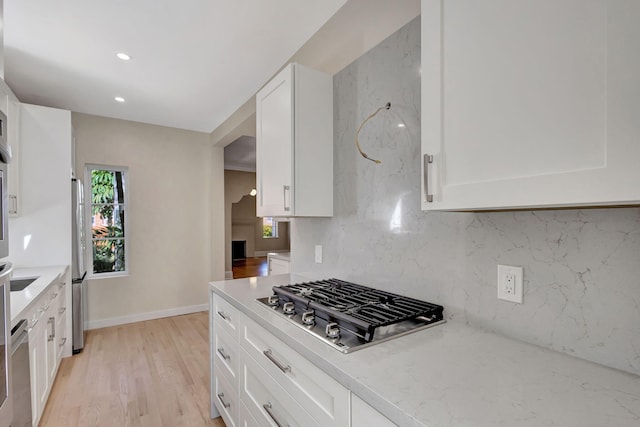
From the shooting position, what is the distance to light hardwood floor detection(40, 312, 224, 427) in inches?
83.7

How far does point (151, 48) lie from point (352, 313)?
8.37 ft

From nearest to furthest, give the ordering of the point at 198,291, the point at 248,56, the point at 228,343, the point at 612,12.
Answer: the point at 612,12 < the point at 228,343 < the point at 248,56 < the point at 198,291

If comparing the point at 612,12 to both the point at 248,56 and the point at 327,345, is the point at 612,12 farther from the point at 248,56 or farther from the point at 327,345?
the point at 248,56

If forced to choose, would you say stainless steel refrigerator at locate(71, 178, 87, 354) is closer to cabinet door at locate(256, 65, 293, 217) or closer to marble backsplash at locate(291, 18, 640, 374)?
cabinet door at locate(256, 65, 293, 217)

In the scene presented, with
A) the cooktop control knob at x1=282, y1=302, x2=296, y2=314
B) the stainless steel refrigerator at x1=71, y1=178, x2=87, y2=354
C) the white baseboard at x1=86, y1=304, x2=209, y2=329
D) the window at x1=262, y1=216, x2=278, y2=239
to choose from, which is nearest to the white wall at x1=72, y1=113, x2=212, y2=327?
the white baseboard at x1=86, y1=304, x2=209, y2=329

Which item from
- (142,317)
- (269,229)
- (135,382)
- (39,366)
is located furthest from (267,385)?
(269,229)

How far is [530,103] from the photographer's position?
0.78 meters

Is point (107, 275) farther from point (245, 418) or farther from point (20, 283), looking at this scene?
point (245, 418)

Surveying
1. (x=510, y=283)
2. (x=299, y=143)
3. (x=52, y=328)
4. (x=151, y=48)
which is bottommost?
(x=52, y=328)

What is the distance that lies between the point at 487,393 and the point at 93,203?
4.61m

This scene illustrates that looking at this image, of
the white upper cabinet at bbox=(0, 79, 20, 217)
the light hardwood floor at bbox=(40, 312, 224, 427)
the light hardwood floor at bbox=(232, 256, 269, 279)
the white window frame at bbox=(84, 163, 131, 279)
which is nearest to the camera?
the light hardwood floor at bbox=(40, 312, 224, 427)

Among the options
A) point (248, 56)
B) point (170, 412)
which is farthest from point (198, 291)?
point (248, 56)

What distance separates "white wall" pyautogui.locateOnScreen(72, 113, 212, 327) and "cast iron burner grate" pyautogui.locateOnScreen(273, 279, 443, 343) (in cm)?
332

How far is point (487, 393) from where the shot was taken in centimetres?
76
